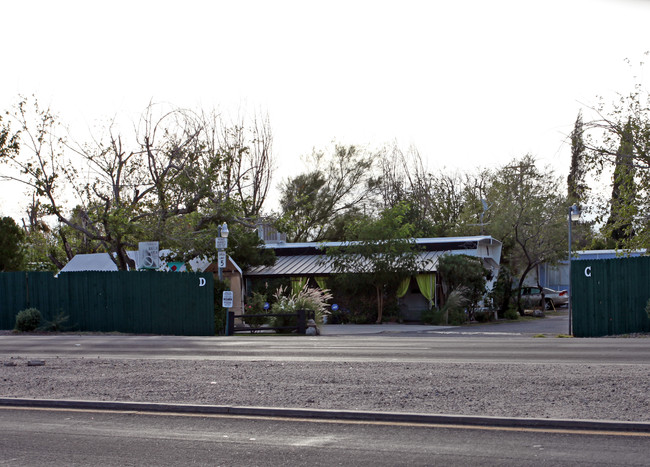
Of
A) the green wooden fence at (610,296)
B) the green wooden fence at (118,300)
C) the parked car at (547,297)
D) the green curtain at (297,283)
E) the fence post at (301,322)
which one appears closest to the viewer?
the green wooden fence at (610,296)

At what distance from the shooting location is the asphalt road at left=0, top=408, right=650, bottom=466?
21.2 ft

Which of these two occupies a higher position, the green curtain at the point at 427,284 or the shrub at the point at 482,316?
the green curtain at the point at 427,284

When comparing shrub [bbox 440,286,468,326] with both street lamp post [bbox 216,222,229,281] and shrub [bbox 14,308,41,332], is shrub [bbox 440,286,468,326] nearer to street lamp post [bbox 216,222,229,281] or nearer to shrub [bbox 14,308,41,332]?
street lamp post [bbox 216,222,229,281]

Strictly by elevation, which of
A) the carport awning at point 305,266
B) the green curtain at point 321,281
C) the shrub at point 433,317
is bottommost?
the shrub at point 433,317

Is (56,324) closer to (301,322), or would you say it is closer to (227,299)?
(227,299)

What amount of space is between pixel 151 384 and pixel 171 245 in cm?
1760

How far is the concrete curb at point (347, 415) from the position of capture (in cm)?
746

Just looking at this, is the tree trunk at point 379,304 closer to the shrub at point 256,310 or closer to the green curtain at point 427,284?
the green curtain at point 427,284

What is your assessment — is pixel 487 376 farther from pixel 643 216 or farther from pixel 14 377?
pixel 643 216

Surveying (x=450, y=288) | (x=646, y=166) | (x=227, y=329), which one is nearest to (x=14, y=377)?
(x=227, y=329)

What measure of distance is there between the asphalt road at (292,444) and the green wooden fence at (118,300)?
1662cm

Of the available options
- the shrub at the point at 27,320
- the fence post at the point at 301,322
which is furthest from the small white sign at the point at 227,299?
the shrub at the point at 27,320

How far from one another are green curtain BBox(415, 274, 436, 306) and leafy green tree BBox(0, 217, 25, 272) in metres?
18.4

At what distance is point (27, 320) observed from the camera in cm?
2505
